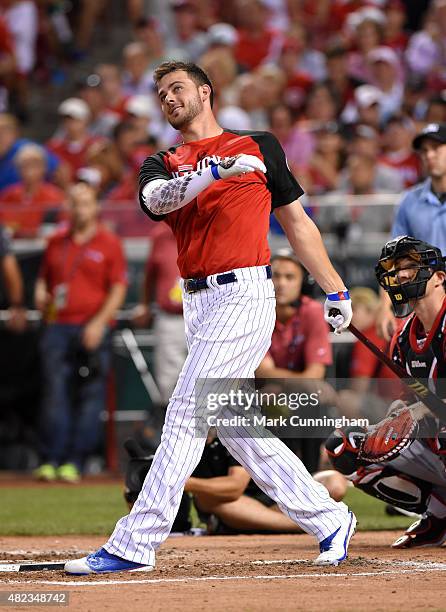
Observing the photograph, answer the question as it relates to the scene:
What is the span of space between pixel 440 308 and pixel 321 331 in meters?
2.21

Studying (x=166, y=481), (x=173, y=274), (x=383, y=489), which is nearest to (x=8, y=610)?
(x=166, y=481)

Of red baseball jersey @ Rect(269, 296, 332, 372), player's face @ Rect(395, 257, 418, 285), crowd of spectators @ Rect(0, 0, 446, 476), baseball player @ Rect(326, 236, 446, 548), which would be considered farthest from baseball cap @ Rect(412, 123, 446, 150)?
crowd of spectators @ Rect(0, 0, 446, 476)

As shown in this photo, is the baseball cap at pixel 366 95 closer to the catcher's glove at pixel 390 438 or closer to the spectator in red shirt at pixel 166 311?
the spectator in red shirt at pixel 166 311

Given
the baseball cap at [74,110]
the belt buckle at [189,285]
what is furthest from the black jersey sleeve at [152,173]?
the baseball cap at [74,110]

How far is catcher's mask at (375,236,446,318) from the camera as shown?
636 centimetres

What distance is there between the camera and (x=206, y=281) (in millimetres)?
5711

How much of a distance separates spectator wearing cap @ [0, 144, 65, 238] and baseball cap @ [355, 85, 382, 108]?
3.43 metres

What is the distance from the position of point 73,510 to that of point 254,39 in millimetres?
8715

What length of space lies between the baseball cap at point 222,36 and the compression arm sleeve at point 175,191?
10.0m

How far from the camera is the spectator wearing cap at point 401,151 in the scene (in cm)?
1280

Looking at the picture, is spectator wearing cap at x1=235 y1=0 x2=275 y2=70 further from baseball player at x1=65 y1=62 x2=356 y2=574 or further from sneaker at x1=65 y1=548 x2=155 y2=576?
sneaker at x1=65 y1=548 x2=155 y2=576

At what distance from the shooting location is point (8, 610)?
16.0 feet

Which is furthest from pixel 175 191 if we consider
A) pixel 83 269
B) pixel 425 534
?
pixel 83 269

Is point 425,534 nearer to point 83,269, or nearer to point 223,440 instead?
point 223,440
